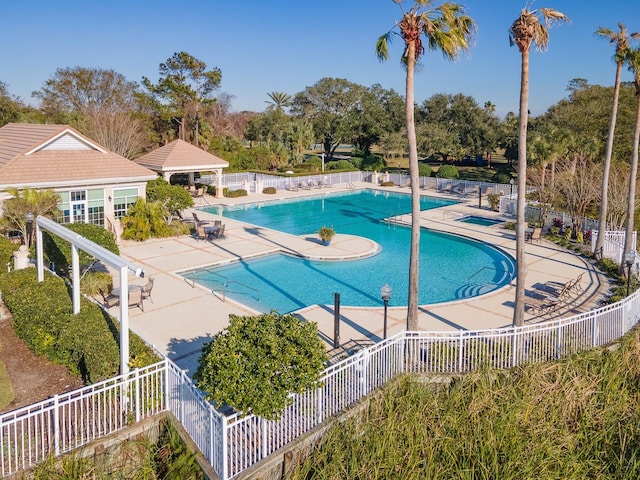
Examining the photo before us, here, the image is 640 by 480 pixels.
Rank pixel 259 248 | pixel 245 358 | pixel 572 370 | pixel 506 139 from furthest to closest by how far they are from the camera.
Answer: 1. pixel 506 139
2. pixel 259 248
3. pixel 572 370
4. pixel 245 358

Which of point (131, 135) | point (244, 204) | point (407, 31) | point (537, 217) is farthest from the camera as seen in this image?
point (131, 135)

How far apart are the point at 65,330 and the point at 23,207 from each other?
9896 millimetres

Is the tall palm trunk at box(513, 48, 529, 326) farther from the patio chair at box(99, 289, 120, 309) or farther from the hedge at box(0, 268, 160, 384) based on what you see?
A: the patio chair at box(99, 289, 120, 309)

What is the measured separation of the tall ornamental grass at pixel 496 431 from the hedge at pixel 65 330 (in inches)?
163

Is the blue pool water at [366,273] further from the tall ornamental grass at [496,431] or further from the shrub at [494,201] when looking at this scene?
the shrub at [494,201]

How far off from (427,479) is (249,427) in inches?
101

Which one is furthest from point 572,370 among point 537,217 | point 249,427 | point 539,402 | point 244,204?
point 244,204

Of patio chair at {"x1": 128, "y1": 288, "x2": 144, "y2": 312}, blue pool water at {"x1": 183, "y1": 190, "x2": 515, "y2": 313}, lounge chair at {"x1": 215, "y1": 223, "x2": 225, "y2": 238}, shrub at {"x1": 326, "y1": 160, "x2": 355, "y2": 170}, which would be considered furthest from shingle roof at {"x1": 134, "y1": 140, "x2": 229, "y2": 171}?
patio chair at {"x1": 128, "y1": 288, "x2": 144, "y2": 312}

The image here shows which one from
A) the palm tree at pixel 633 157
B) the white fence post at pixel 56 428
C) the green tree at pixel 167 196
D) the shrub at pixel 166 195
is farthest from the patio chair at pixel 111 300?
the palm tree at pixel 633 157

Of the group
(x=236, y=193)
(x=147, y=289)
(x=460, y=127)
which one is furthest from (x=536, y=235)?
(x=460, y=127)

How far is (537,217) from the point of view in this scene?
27.2 meters

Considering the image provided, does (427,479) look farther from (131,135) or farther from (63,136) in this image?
(131,135)

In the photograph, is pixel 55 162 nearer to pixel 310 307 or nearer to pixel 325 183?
pixel 310 307

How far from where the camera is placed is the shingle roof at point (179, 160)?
31734mm
